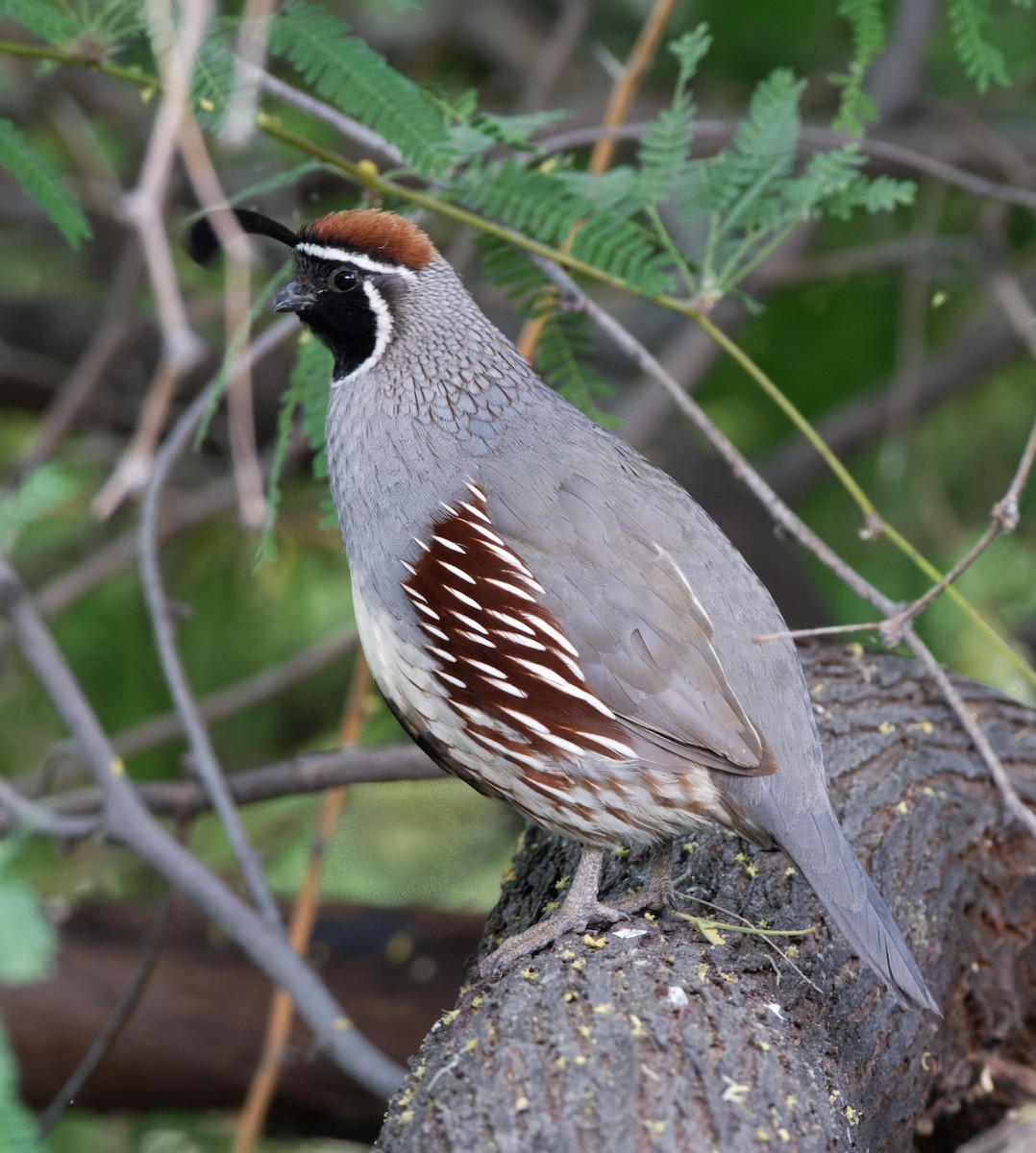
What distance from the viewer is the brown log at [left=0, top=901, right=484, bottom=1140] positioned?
185 inches

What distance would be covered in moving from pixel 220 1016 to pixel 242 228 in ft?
8.39

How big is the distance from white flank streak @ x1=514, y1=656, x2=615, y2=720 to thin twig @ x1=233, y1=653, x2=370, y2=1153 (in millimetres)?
1058

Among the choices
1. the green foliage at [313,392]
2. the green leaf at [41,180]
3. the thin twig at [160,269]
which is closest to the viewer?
the thin twig at [160,269]

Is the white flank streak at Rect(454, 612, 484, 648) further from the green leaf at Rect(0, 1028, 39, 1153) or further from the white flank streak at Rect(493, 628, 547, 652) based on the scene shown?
the green leaf at Rect(0, 1028, 39, 1153)

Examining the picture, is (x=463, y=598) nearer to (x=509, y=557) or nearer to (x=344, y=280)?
(x=509, y=557)

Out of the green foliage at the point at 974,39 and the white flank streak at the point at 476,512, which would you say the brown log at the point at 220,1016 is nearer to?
the white flank streak at the point at 476,512

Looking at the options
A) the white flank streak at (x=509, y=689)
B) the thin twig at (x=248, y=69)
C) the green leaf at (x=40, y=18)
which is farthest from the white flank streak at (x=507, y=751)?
the green leaf at (x=40, y=18)

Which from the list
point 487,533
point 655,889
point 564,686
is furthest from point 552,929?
point 487,533

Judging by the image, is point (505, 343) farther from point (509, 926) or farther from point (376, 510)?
point (509, 926)

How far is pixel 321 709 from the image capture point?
21.0 ft

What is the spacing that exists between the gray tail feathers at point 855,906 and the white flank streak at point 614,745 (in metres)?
0.34

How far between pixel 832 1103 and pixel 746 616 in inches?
40.1

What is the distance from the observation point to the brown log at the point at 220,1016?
15.4 ft

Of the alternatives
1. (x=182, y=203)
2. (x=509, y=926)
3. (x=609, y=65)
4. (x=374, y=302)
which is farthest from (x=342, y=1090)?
(x=182, y=203)
